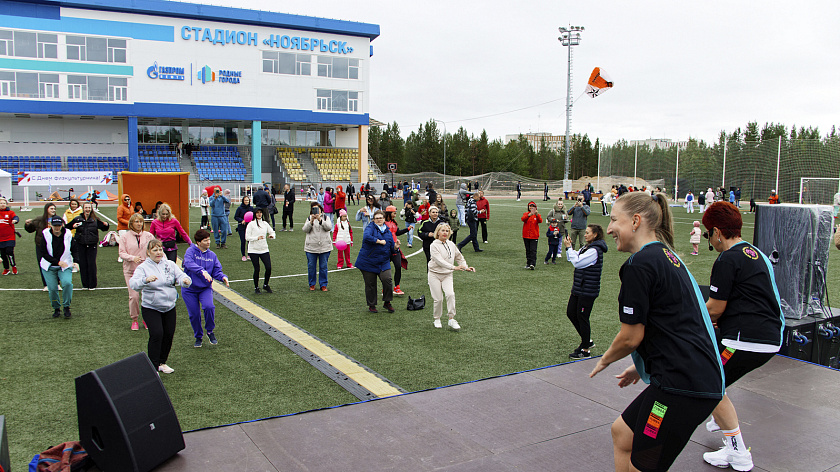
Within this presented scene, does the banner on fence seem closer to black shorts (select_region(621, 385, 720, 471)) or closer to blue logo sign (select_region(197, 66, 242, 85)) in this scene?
blue logo sign (select_region(197, 66, 242, 85))

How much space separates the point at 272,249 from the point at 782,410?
14.5 meters

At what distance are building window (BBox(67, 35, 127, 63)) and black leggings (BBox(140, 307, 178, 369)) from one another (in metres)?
44.9

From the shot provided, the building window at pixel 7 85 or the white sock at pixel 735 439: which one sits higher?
the building window at pixel 7 85

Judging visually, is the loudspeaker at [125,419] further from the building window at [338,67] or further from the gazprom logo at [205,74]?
the building window at [338,67]

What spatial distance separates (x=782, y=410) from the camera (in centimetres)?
517

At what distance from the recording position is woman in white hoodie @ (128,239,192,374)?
6500 mm

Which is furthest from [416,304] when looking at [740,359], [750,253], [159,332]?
[750,253]

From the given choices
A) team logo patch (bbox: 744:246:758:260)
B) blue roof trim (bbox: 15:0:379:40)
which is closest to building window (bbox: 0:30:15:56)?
blue roof trim (bbox: 15:0:379:40)

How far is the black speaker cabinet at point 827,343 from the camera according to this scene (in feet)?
22.0

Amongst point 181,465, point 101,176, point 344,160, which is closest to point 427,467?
point 181,465

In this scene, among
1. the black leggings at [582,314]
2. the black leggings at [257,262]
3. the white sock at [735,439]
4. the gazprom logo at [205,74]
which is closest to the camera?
the white sock at [735,439]

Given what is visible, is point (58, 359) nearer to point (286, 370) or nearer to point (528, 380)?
point (286, 370)

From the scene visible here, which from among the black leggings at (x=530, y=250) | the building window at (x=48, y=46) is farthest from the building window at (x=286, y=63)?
the black leggings at (x=530, y=250)

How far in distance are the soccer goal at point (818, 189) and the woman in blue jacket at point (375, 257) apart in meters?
35.1
